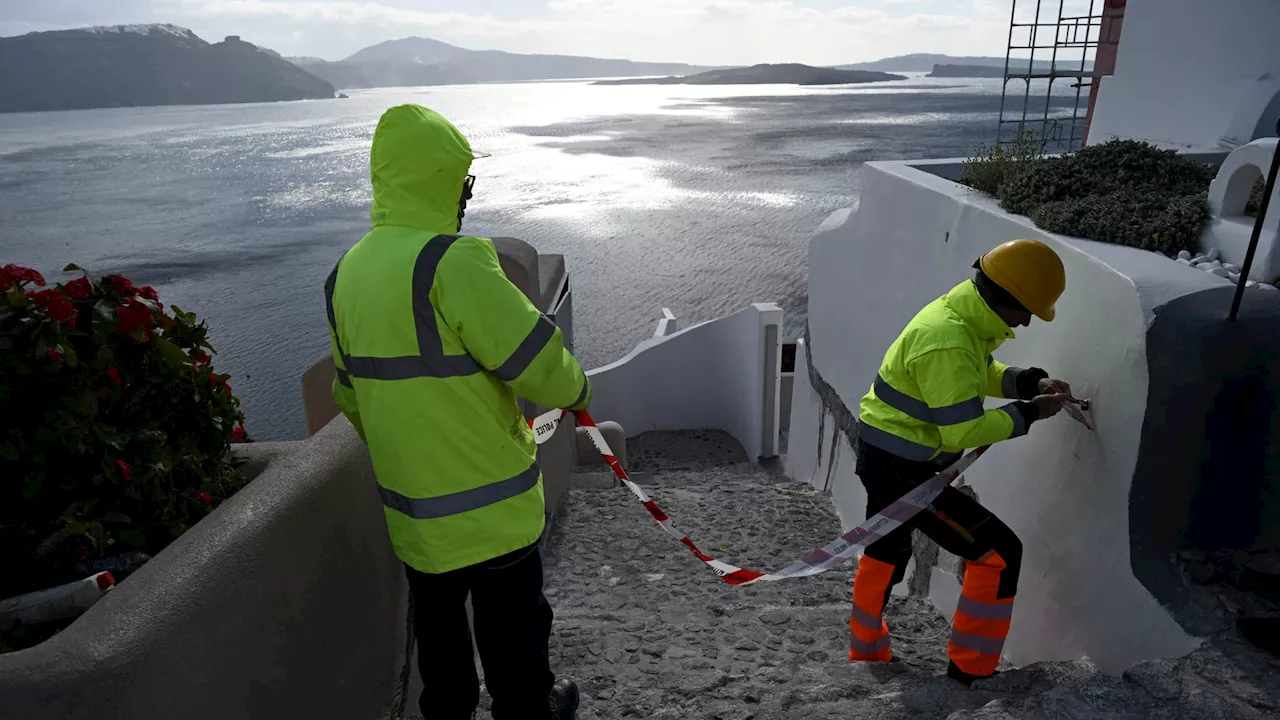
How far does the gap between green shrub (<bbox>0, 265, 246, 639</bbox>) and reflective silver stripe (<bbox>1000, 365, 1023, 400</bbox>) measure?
334 cm

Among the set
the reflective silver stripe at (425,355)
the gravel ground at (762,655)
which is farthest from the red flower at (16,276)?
the gravel ground at (762,655)

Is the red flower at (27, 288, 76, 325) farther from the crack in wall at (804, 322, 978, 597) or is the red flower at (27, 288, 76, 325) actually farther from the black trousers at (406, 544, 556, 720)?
the crack in wall at (804, 322, 978, 597)

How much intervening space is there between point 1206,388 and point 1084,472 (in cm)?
72

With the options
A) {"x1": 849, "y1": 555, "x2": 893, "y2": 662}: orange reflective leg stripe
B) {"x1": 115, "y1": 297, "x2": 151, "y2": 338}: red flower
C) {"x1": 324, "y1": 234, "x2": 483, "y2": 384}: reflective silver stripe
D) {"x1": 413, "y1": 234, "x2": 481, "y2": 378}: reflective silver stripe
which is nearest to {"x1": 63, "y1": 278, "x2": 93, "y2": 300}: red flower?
{"x1": 115, "y1": 297, "x2": 151, "y2": 338}: red flower

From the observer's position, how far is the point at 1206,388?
302 cm

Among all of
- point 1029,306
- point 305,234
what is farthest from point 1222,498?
point 305,234

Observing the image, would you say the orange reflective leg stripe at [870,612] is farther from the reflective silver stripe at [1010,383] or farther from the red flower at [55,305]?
the red flower at [55,305]

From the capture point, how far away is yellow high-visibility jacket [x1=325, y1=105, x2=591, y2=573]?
231 centimetres

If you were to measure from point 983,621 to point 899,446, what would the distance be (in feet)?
2.87

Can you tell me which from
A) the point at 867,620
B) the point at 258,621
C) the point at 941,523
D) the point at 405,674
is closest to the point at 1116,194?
the point at 941,523

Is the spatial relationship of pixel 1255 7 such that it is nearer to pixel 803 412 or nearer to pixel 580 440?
pixel 803 412

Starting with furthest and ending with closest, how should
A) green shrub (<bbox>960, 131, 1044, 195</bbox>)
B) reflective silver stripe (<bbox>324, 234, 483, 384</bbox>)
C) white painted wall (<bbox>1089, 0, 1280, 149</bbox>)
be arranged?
white painted wall (<bbox>1089, 0, 1280, 149</bbox>) → green shrub (<bbox>960, 131, 1044, 195</bbox>) → reflective silver stripe (<bbox>324, 234, 483, 384</bbox>)

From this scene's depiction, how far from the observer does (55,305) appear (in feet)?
7.45

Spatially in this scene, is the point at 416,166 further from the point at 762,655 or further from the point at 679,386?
the point at 679,386
